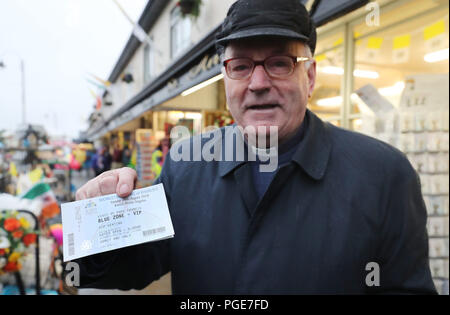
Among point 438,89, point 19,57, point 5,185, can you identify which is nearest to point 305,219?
point 19,57

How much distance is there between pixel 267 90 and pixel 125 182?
0.59 meters

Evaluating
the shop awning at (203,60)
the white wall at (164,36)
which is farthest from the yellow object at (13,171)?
the white wall at (164,36)

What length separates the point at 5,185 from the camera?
2627 millimetres

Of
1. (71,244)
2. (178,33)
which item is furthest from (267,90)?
(178,33)

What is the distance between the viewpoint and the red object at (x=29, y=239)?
7.55 feet

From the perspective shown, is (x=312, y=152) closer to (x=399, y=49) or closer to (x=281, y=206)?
(x=281, y=206)

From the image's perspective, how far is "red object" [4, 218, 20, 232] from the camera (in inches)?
86.6

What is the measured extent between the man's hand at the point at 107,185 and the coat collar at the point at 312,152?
Result: 366 millimetres

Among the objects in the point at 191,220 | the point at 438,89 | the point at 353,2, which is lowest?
the point at 191,220

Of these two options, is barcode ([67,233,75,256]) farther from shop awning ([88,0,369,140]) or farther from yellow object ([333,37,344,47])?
yellow object ([333,37,344,47])

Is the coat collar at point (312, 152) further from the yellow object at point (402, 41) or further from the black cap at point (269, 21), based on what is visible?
the yellow object at point (402, 41)

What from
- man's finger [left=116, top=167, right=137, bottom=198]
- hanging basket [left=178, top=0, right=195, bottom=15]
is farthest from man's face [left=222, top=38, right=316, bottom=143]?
hanging basket [left=178, top=0, right=195, bottom=15]

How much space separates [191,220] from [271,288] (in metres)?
0.38
